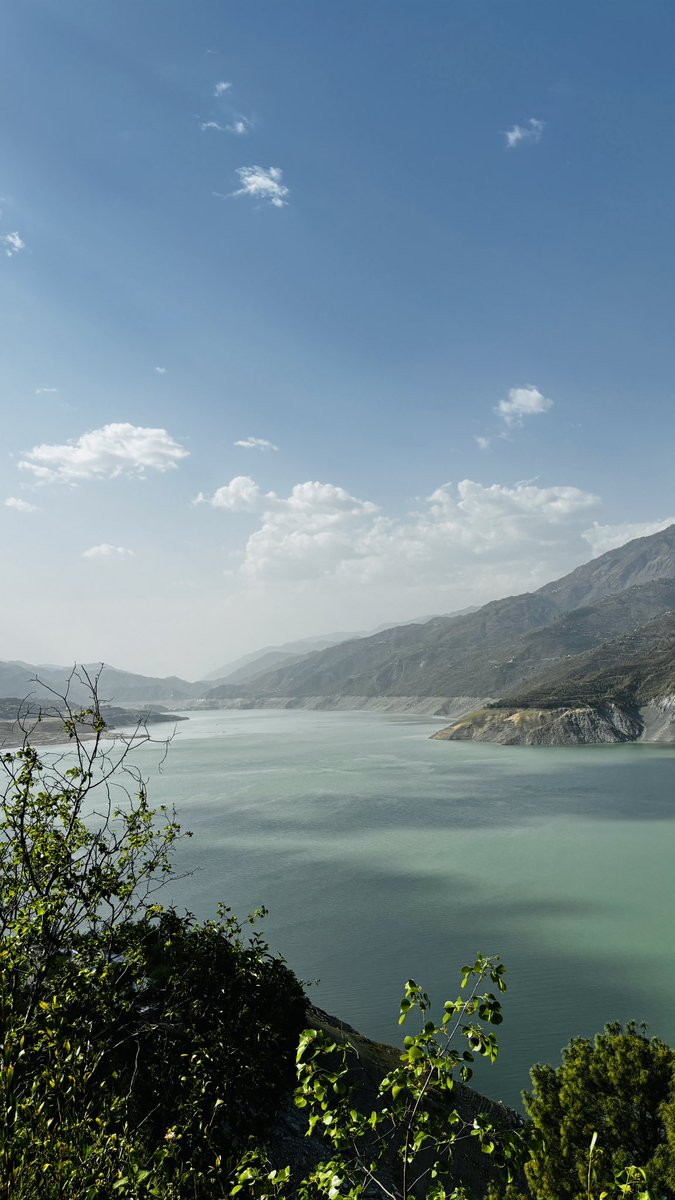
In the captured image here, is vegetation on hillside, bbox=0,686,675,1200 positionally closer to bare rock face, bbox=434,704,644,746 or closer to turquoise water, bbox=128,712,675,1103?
turquoise water, bbox=128,712,675,1103

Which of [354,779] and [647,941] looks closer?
[647,941]

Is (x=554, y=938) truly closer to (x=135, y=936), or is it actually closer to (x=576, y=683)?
(x=135, y=936)

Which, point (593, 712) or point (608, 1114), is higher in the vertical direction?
point (608, 1114)

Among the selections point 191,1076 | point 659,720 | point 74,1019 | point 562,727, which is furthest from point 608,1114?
point 659,720

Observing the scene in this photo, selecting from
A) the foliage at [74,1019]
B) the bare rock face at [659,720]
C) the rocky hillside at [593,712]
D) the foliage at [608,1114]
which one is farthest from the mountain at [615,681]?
the foliage at [74,1019]

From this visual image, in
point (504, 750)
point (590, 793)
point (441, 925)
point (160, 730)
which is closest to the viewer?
point (441, 925)

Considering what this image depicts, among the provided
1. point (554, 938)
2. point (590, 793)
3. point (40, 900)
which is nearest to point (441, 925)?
point (554, 938)

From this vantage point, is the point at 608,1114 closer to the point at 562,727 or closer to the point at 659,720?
the point at 562,727
